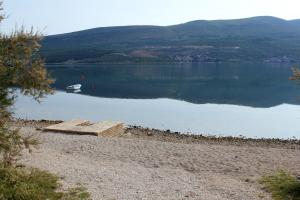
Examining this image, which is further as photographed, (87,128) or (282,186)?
(87,128)

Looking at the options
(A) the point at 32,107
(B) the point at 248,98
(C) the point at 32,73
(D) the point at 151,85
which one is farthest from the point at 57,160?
(D) the point at 151,85

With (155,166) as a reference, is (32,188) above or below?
above

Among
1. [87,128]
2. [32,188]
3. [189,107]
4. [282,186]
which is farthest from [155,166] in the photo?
[189,107]

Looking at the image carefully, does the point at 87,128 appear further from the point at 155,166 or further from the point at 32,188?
the point at 32,188

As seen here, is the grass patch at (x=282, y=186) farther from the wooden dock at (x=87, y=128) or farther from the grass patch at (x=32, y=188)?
the wooden dock at (x=87, y=128)

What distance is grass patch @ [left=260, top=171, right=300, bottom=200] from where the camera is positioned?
15172 mm

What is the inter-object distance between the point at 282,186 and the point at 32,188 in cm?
846

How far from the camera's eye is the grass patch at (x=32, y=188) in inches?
480

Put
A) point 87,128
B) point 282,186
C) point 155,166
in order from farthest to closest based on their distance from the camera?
point 87,128, point 155,166, point 282,186

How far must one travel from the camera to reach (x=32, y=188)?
42.3ft

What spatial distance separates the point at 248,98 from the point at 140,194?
5776 centimetres

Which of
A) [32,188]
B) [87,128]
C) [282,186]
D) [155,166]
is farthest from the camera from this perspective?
[87,128]

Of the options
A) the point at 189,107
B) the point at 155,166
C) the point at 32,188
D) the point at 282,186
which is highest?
the point at 32,188

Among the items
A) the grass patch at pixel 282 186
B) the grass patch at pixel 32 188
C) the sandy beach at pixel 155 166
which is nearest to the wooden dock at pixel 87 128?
the sandy beach at pixel 155 166
